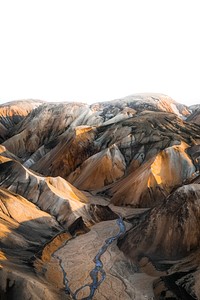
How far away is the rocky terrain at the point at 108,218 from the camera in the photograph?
1961 cm

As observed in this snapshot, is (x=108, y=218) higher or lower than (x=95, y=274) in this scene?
lower

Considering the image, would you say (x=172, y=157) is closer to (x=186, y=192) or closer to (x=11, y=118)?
(x=186, y=192)

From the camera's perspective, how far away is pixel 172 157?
150 ft

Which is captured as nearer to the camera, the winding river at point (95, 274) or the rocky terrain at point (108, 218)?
the winding river at point (95, 274)

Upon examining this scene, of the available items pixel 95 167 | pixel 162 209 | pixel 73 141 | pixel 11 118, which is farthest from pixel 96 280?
pixel 11 118

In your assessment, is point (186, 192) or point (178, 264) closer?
point (178, 264)

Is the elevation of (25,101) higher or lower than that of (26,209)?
lower

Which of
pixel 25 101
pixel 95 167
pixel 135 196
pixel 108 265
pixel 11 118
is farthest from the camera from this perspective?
pixel 25 101

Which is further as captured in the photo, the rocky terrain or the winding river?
the rocky terrain

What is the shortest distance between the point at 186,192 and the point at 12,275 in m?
13.2

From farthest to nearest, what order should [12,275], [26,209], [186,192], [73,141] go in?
[73,141] < [26,209] < [186,192] < [12,275]

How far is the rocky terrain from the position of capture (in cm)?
1961

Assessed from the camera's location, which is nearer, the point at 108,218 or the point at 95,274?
the point at 95,274

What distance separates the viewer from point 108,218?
34.3 m
